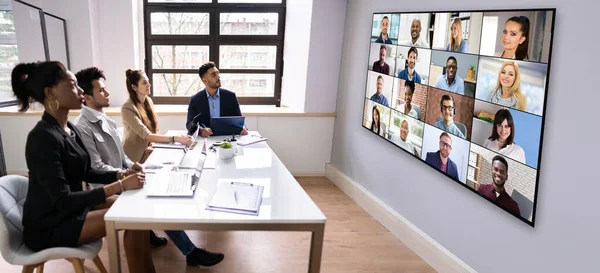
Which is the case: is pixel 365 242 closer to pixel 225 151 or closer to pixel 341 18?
pixel 225 151

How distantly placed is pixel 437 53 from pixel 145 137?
7.38 ft

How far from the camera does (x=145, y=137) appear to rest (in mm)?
3342

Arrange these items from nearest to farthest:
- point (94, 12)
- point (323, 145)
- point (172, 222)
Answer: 1. point (172, 222)
2. point (94, 12)
3. point (323, 145)

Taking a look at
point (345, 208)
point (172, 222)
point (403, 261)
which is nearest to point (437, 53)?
point (403, 261)

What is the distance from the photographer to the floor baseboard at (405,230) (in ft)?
10.0

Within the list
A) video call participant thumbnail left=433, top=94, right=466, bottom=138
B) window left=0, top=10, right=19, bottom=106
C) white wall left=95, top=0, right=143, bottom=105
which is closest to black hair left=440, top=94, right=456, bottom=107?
video call participant thumbnail left=433, top=94, right=466, bottom=138

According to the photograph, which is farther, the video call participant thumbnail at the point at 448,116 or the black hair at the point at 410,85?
the black hair at the point at 410,85

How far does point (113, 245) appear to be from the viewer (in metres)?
1.98

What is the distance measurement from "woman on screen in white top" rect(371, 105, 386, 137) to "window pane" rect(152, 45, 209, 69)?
2.36 m

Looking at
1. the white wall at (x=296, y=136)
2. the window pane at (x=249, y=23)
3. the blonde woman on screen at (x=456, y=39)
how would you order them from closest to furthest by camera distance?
the blonde woman on screen at (x=456, y=39) → the white wall at (x=296, y=136) → the window pane at (x=249, y=23)

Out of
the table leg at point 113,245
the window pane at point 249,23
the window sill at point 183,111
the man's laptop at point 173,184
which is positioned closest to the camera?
the table leg at point 113,245

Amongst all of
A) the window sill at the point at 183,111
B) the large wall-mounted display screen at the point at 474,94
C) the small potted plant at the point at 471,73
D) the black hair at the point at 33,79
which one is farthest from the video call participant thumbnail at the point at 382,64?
the black hair at the point at 33,79

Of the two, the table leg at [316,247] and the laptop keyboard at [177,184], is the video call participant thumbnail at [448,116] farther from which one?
the laptop keyboard at [177,184]

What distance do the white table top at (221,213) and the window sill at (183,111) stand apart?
2.28 meters
